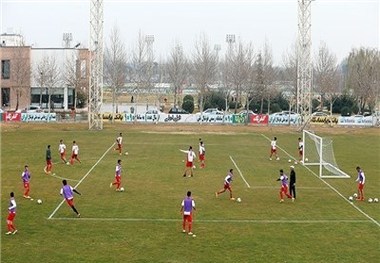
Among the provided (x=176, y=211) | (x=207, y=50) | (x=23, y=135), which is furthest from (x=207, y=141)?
(x=207, y=50)

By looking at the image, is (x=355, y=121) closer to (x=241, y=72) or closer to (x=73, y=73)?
(x=241, y=72)

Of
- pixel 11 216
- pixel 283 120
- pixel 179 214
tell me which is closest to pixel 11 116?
pixel 283 120

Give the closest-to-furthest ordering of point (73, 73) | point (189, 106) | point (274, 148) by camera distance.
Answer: point (274, 148)
point (73, 73)
point (189, 106)

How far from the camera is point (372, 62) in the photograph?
89188mm

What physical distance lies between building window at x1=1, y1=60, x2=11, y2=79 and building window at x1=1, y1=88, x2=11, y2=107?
79.1 inches

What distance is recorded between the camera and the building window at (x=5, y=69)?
274ft

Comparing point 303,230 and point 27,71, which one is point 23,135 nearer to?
point 27,71

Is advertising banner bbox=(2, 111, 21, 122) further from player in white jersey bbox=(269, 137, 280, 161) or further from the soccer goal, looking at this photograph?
the soccer goal

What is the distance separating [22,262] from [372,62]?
269 feet

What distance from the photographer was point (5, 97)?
84.5 metres

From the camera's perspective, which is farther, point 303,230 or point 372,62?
point 372,62

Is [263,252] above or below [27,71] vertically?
below

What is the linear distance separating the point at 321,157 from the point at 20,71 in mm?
58556

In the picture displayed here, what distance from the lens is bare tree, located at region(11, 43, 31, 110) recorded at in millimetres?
80062
